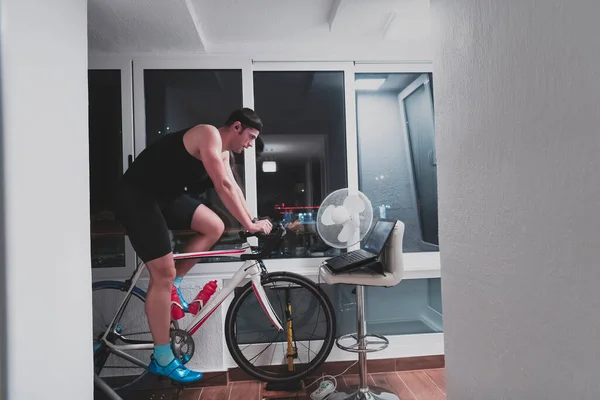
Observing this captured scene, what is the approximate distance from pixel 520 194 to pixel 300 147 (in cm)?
169

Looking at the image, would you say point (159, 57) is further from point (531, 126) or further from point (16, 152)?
point (531, 126)

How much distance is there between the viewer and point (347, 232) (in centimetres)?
211

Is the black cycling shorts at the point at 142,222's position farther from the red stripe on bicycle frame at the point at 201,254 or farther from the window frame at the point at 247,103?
the window frame at the point at 247,103

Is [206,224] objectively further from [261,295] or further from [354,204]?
[354,204]

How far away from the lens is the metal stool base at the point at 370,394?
2004 mm

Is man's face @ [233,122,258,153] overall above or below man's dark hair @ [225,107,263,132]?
below

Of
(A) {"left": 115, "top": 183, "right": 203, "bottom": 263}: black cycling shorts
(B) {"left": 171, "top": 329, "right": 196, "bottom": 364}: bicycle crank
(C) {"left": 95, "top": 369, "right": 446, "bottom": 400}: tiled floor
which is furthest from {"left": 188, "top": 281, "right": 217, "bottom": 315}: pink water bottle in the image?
(C) {"left": 95, "top": 369, "right": 446, "bottom": 400}: tiled floor

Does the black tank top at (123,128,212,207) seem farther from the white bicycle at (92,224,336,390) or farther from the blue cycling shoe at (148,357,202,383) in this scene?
the blue cycling shoe at (148,357,202,383)

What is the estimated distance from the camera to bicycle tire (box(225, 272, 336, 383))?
2.22 metres

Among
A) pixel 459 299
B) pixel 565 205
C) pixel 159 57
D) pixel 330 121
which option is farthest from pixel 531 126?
pixel 159 57

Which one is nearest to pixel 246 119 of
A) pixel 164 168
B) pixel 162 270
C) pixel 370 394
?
pixel 164 168

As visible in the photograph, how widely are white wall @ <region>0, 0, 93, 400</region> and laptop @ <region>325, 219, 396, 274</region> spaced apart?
3.77 feet

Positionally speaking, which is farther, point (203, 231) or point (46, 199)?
point (203, 231)

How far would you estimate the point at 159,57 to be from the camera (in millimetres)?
2354
